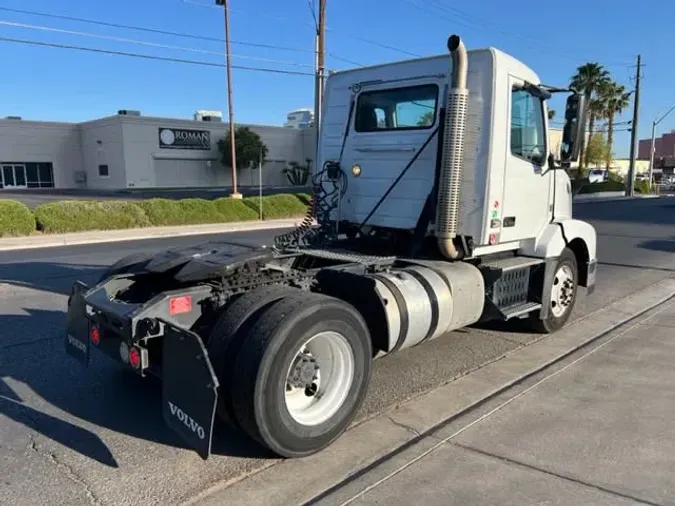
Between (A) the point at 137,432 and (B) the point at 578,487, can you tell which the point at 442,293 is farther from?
(A) the point at 137,432

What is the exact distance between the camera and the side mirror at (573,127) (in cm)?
554

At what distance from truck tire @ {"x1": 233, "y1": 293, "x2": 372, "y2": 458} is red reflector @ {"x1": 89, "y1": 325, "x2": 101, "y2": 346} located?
123 cm

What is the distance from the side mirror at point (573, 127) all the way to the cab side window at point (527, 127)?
22 cm

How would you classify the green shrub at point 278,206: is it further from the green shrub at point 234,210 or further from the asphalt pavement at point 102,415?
the asphalt pavement at point 102,415

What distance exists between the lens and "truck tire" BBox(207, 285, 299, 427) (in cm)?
341

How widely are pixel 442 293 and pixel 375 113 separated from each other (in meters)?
2.24

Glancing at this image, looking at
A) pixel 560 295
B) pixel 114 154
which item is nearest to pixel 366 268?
pixel 560 295

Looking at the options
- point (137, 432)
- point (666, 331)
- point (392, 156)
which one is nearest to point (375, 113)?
point (392, 156)

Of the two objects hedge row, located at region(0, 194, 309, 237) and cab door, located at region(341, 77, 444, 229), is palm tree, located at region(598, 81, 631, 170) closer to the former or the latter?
hedge row, located at region(0, 194, 309, 237)

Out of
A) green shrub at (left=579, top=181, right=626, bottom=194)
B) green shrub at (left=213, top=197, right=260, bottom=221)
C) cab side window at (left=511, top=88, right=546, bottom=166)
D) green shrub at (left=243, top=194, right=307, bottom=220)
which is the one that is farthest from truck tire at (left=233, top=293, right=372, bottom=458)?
green shrub at (left=579, top=181, right=626, bottom=194)

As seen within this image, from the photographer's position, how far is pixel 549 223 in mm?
6336

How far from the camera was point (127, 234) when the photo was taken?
18.0 meters

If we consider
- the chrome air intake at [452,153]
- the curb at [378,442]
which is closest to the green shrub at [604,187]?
the curb at [378,442]

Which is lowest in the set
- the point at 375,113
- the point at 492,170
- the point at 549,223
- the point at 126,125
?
the point at 549,223
